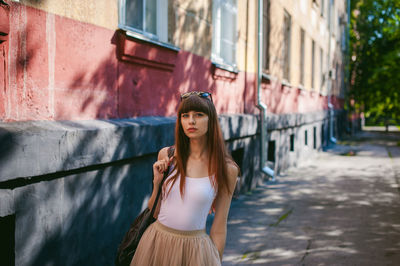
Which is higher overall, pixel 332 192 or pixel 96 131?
pixel 96 131

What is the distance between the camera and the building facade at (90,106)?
8.82ft

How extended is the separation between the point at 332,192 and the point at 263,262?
4.22 meters

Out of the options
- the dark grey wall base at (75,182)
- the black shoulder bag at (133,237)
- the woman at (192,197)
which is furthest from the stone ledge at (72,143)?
the woman at (192,197)

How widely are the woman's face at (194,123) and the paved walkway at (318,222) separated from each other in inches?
99.8

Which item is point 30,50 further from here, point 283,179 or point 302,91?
point 302,91

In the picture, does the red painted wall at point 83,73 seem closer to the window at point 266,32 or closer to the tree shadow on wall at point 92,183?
the tree shadow on wall at point 92,183

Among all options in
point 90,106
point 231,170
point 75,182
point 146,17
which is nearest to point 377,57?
point 146,17

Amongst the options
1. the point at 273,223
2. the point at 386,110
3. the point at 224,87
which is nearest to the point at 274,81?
the point at 224,87

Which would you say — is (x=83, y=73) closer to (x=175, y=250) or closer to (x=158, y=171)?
(x=158, y=171)

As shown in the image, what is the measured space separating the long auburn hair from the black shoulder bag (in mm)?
76

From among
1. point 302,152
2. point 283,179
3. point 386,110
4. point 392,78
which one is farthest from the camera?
point 386,110

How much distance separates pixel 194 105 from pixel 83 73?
1.78m

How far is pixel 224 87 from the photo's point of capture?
286 inches

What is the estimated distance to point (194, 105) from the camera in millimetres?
2188
